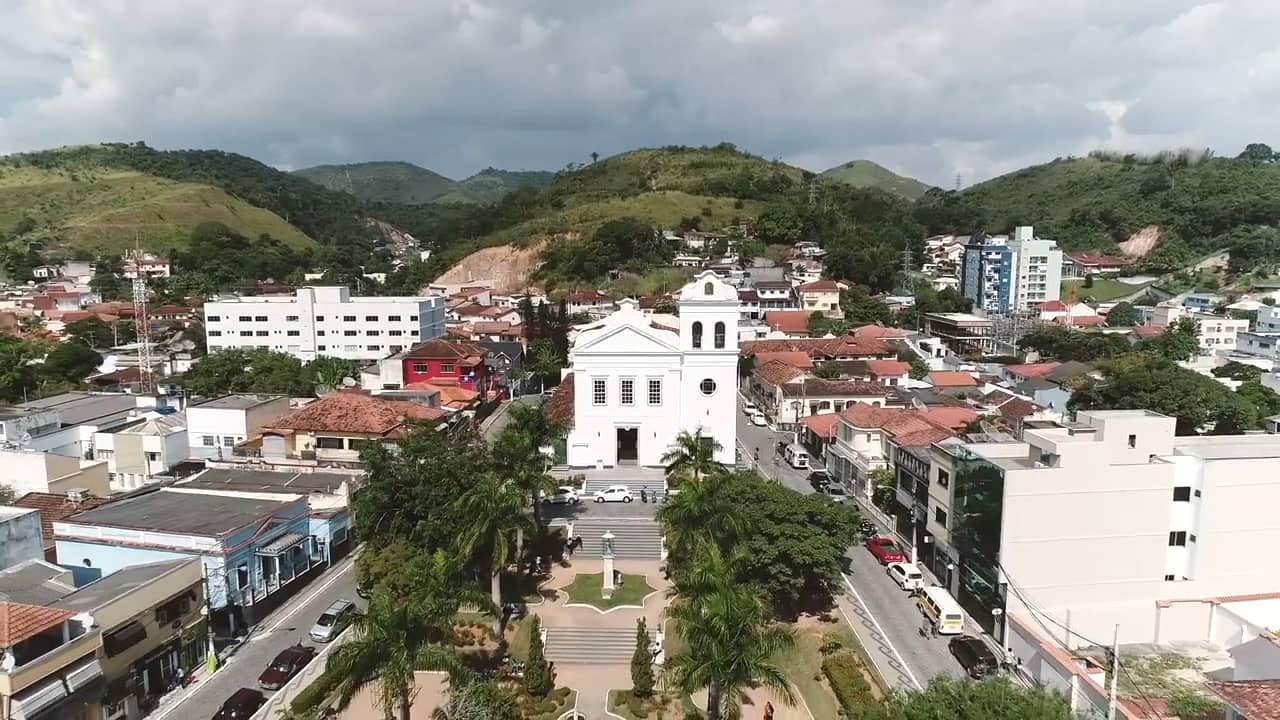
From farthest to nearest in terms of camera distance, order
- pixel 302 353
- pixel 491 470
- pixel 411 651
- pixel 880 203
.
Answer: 1. pixel 880 203
2. pixel 302 353
3. pixel 491 470
4. pixel 411 651

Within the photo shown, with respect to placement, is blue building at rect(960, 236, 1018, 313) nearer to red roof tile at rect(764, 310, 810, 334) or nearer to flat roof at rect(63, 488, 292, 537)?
red roof tile at rect(764, 310, 810, 334)

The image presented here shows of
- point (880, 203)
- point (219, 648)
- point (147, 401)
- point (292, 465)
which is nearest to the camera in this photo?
point (219, 648)

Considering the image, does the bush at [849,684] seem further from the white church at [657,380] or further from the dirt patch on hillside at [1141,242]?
the dirt patch on hillside at [1141,242]

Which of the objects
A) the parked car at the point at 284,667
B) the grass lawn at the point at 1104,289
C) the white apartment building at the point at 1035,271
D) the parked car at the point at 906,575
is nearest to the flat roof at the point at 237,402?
the parked car at the point at 284,667

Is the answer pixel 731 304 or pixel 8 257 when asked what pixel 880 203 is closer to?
pixel 731 304

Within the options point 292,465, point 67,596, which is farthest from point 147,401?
point 67,596

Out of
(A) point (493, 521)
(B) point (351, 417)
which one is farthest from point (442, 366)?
(A) point (493, 521)

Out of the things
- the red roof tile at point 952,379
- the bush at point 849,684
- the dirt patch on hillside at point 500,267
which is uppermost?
the dirt patch on hillside at point 500,267
